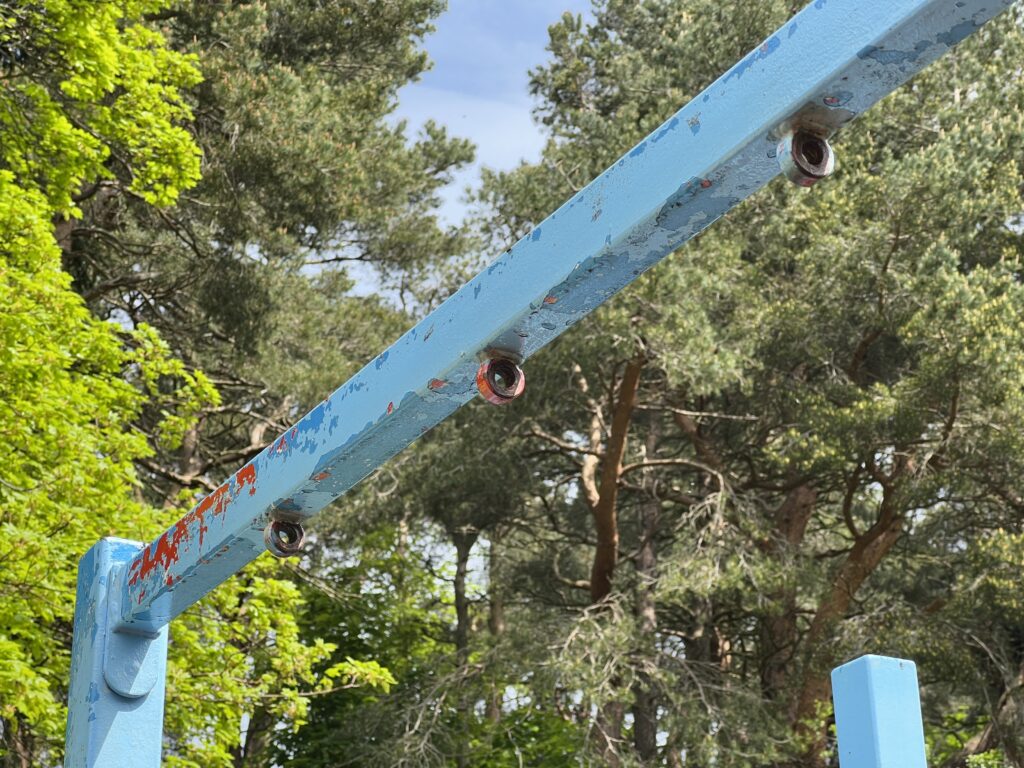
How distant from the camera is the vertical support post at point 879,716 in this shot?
267 centimetres

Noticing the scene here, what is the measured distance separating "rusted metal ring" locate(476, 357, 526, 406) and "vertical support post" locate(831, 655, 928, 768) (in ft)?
3.34

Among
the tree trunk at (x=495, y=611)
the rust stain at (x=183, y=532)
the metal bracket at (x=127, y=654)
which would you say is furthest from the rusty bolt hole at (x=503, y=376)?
the tree trunk at (x=495, y=611)

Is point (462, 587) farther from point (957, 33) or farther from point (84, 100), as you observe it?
point (957, 33)

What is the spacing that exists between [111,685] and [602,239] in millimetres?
1691

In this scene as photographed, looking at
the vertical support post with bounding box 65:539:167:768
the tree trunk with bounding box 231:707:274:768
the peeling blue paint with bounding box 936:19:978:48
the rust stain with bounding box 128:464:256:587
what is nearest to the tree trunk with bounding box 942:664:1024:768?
the tree trunk with bounding box 231:707:274:768

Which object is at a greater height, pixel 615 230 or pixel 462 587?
pixel 462 587

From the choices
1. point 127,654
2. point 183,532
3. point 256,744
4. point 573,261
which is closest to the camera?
point 573,261

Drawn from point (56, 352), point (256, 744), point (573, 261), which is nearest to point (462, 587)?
point (256, 744)

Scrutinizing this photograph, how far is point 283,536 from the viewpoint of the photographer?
270 cm

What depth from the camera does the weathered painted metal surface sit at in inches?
67.3

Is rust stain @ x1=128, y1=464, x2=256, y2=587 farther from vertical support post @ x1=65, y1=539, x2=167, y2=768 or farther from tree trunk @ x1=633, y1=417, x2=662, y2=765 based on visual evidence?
tree trunk @ x1=633, y1=417, x2=662, y2=765

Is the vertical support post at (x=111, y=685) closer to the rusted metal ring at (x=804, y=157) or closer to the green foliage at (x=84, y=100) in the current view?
the rusted metal ring at (x=804, y=157)

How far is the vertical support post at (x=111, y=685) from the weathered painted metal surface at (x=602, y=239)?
12.3 inches

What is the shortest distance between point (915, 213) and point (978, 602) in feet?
12.5
